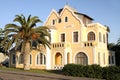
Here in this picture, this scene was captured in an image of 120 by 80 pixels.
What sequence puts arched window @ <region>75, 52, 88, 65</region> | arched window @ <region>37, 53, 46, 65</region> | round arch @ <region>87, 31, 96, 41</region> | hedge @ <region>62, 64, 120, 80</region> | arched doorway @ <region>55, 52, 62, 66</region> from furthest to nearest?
arched doorway @ <region>55, 52, 62, 66</region> → arched window @ <region>37, 53, 46, 65</region> → round arch @ <region>87, 31, 96, 41</region> → arched window @ <region>75, 52, 88, 65</region> → hedge @ <region>62, 64, 120, 80</region>

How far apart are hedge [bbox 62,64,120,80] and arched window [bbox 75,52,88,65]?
8587 millimetres

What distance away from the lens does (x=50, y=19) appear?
4141cm

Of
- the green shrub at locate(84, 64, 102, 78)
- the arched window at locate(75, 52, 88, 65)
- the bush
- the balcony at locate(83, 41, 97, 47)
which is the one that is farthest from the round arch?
the green shrub at locate(84, 64, 102, 78)

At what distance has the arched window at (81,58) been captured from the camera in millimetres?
36197

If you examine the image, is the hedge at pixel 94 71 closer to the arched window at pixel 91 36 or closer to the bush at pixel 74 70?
the bush at pixel 74 70

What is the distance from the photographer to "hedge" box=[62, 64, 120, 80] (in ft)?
77.6

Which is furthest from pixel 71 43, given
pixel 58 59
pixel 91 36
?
pixel 58 59

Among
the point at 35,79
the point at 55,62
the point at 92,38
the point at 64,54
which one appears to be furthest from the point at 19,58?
the point at 35,79

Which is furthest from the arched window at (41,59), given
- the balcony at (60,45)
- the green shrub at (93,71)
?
the green shrub at (93,71)

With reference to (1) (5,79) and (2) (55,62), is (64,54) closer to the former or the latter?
(2) (55,62)

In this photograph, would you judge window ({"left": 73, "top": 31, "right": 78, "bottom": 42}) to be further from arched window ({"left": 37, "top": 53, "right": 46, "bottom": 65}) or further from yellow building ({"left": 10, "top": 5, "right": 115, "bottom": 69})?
arched window ({"left": 37, "top": 53, "right": 46, "bottom": 65})

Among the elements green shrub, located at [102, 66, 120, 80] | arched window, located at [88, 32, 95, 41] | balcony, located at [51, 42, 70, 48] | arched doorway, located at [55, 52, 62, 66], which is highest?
arched window, located at [88, 32, 95, 41]

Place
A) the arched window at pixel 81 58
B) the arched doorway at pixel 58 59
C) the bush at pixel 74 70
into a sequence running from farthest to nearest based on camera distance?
the arched doorway at pixel 58 59 < the arched window at pixel 81 58 < the bush at pixel 74 70

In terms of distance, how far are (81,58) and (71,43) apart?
3.13m
